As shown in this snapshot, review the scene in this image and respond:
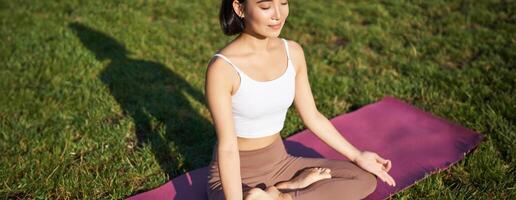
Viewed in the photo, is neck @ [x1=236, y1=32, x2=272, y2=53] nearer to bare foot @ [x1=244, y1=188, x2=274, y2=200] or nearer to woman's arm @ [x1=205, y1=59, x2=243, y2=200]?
woman's arm @ [x1=205, y1=59, x2=243, y2=200]

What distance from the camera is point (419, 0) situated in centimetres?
741

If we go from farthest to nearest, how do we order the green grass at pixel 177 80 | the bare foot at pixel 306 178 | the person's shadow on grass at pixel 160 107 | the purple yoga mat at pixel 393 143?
1. the person's shadow on grass at pixel 160 107
2. the green grass at pixel 177 80
3. the purple yoga mat at pixel 393 143
4. the bare foot at pixel 306 178

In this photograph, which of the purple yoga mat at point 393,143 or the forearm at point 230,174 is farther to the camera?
the purple yoga mat at point 393,143

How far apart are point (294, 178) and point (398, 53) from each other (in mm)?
3295

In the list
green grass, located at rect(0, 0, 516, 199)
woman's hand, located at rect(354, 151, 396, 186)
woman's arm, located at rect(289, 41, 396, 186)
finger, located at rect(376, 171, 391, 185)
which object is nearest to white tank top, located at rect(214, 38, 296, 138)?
woman's arm, located at rect(289, 41, 396, 186)

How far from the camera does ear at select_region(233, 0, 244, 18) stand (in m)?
2.67

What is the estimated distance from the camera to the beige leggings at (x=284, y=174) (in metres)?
2.94

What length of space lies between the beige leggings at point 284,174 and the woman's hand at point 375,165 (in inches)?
1.7

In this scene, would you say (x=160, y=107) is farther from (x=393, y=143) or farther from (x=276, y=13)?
(x=276, y=13)

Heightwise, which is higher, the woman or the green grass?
the woman

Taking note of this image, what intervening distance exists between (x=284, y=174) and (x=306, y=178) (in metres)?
0.18

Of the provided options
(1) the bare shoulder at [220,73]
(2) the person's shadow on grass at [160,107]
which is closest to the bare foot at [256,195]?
(1) the bare shoulder at [220,73]

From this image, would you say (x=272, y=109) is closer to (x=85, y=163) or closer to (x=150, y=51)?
(x=85, y=163)

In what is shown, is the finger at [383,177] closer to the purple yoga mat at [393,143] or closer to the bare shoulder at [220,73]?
the purple yoga mat at [393,143]
